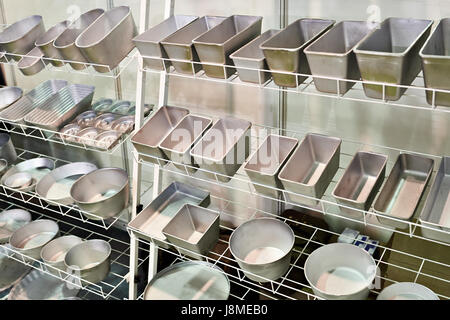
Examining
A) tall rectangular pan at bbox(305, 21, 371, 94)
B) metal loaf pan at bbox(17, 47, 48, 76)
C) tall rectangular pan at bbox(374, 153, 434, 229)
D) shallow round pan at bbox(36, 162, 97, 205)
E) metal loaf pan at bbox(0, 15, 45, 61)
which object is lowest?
shallow round pan at bbox(36, 162, 97, 205)

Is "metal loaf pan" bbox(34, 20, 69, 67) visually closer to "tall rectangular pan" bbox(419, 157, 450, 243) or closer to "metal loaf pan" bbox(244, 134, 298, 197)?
"metal loaf pan" bbox(244, 134, 298, 197)

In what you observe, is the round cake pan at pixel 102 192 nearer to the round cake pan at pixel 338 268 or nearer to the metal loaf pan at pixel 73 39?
the metal loaf pan at pixel 73 39

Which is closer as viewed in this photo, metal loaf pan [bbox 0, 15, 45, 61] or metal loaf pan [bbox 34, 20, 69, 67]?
metal loaf pan [bbox 34, 20, 69, 67]

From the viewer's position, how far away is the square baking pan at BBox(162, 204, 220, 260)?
1.74m

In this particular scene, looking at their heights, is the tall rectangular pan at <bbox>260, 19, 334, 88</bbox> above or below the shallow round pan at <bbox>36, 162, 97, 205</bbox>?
above

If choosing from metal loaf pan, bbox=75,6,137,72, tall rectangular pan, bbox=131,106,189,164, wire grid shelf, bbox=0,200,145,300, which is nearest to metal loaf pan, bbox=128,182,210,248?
tall rectangular pan, bbox=131,106,189,164

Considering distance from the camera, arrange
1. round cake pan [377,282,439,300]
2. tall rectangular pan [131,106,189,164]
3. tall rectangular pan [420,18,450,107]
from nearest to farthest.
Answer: tall rectangular pan [420,18,450,107] < round cake pan [377,282,439,300] < tall rectangular pan [131,106,189,164]

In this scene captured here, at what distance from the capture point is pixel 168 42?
161cm

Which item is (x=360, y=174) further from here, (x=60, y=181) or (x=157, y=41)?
(x=60, y=181)

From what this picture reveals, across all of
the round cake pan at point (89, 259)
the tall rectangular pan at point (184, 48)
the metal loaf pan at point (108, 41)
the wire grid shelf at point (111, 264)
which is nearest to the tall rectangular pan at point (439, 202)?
the tall rectangular pan at point (184, 48)

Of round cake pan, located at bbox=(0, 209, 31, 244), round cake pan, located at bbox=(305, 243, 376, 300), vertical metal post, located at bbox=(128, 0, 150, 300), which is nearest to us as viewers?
round cake pan, located at bbox=(305, 243, 376, 300)

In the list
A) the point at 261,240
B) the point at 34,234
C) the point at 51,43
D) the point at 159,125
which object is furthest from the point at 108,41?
the point at 34,234

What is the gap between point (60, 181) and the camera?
2447 millimetres

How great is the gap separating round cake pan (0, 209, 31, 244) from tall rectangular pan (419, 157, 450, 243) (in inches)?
82.2
